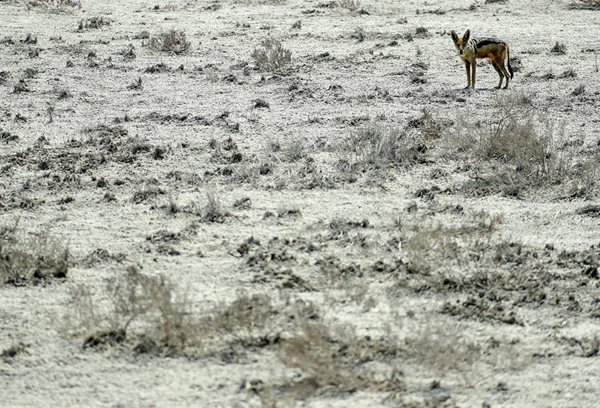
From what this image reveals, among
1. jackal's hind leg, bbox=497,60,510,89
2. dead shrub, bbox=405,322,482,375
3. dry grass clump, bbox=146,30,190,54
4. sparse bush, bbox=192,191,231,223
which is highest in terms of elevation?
dry grass clump, bbox=146,30,190,54

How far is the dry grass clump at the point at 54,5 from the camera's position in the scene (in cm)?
1533

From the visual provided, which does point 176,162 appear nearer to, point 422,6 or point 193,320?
point 193,320

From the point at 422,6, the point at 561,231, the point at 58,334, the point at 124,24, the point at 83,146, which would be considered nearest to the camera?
the point at 58,334

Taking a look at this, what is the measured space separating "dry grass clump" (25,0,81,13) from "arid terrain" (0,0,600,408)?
179 inches

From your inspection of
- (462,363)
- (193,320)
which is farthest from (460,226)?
(193,320)

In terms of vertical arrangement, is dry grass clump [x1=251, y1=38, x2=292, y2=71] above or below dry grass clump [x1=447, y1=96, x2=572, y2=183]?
above

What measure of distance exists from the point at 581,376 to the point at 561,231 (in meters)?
1.99

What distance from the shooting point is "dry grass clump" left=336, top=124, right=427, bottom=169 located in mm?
6652

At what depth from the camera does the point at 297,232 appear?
5.23 meters

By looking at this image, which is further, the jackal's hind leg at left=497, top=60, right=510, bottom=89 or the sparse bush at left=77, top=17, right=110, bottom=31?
the sparse bush at left=77, top=17, right=110, bottom=31

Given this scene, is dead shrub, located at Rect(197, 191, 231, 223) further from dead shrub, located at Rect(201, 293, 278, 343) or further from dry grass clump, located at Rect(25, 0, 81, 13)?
dry grass clump, located at Rect(25, 0, 81, 13)

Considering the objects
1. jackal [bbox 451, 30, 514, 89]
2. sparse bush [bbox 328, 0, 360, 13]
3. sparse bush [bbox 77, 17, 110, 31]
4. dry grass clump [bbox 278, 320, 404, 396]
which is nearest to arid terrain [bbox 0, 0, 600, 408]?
dry grass clump [bbox 278, 320, 404, 396]

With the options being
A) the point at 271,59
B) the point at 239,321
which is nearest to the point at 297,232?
the point at 239,321

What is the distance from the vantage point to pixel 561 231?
527cm
